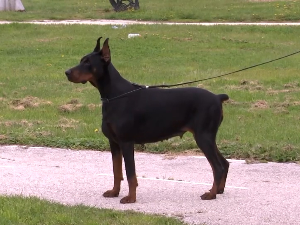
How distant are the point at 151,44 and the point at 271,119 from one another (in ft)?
36.5

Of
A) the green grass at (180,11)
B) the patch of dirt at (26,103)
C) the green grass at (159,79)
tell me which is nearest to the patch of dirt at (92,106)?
the green grass at (159,79)

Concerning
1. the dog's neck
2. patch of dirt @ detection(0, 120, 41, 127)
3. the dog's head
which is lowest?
patch of dirt @ detection(0, 120, 41, 127)

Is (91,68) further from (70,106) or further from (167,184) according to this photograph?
(70,106)

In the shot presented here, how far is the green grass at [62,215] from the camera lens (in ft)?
20.8

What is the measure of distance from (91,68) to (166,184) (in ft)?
5.58

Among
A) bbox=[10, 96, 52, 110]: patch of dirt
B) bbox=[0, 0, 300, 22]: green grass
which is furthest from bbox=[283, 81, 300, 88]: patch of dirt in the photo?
bbox=[0, 0, 300, 22]: green grass

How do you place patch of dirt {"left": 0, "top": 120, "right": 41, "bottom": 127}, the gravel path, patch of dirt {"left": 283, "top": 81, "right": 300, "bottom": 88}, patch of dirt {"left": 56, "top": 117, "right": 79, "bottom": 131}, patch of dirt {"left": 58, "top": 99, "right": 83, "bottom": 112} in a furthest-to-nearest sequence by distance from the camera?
patch of dirt {"left": 283, "top": 81, "right": 300, "bottom": 88} < patch of dirt {"left": 58, "top": 99, "right": 83, "bottom": 112} < patch of dirt {"left": 0, "top": 120, "right": 41, "bottom": 127} < patch of dirt {"left": 56, "top": 117, "right": 79, "bottom": 131} < the gravel path

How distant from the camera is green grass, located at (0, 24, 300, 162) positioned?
33.8 ft

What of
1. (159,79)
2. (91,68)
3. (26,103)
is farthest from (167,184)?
(159,79)

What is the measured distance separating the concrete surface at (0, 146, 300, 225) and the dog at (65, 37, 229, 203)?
1.15ft

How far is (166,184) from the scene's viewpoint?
8.03m

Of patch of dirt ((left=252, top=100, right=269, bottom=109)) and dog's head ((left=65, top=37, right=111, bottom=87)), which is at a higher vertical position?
dog's head ((left=65, top=37, right=111, bottom=87))

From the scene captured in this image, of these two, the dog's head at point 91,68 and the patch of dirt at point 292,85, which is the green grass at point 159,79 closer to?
the patch of dirt at point 292,85

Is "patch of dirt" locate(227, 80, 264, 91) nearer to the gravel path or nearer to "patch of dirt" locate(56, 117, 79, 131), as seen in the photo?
"patch of dirt" locate(56, 117, 79, 131)
